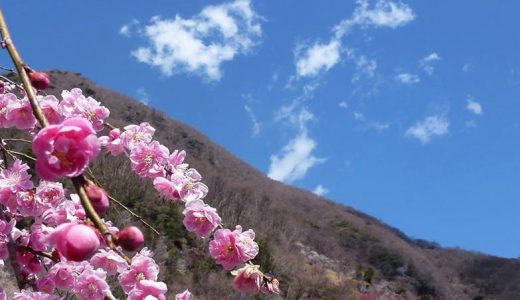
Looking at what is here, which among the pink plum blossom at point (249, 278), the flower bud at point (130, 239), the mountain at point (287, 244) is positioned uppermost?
the mountain at point (287, 244)

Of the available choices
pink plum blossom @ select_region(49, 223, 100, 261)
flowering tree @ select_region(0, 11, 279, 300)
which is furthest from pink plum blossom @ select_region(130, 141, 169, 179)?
pink plum blossom @ select_region(49, 223, 100, 261)

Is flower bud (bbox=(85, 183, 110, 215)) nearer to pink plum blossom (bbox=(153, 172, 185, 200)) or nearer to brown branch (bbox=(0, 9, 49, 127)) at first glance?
brown branch (bbox=(0, 9, 49, 127))

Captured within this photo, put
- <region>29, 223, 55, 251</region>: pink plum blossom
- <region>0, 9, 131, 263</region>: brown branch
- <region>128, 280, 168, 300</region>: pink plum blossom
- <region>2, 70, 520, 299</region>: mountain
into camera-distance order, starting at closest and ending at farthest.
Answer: <region>0, 9, 131, 263</region>: brown branch
<region>128, 280, 168, 300</region>: pink plum blossom
<region>29, 223, 55, 251</region>: pink plum blossom
<region>2, 70, 520, 299</region>: mountain

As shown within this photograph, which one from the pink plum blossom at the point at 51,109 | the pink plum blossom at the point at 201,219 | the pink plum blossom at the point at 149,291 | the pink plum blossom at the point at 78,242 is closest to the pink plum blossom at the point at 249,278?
the pink plum blossom at the point at 201,219

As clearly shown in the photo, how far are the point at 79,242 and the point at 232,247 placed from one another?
1362 millimetres

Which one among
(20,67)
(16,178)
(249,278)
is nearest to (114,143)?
(16,178)

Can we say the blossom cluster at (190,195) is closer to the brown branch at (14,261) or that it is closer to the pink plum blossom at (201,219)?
the pink plum blossom at (201,219)

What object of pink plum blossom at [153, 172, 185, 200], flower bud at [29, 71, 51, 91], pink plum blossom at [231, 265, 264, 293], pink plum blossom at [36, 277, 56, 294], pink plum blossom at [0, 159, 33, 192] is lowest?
pink plum blossom at [36, 277, 56, 294]

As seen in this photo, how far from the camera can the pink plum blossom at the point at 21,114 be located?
2.12 meters

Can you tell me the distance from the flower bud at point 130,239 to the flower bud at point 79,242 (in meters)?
0.04

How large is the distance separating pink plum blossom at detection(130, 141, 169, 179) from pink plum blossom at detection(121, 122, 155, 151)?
0.04 metres

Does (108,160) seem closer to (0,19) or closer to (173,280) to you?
(173,280)

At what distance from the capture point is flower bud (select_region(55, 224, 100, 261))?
0.94m

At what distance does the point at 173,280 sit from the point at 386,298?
1036cm
